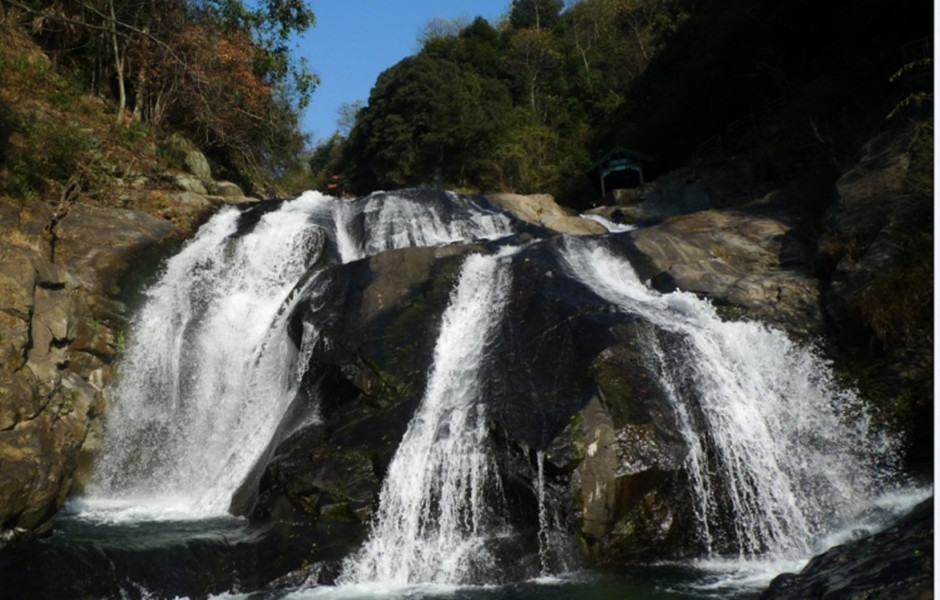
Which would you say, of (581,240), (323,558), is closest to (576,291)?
(581,240)

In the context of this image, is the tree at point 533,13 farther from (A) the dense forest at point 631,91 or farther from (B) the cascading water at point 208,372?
(B) the cascading water at point 208,372

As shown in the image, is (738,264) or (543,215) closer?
(738,264)

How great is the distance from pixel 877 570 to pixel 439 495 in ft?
17.3

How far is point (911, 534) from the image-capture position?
6.57 metres

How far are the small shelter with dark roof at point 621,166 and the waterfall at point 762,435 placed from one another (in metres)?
18.4

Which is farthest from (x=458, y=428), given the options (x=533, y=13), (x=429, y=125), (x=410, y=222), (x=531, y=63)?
(x=533, y=13)

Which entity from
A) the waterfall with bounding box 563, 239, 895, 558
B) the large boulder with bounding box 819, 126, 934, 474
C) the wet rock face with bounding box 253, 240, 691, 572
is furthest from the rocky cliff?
the large boulder with bounding box 819, 126, 934, 474

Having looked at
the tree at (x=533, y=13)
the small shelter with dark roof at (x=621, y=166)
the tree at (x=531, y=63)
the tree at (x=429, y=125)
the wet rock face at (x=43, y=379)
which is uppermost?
the tree at (x=533, y=13)

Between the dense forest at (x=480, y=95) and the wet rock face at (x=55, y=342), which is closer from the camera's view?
the wet rock face at (x=55, y=342)

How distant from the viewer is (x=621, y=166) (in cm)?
3100

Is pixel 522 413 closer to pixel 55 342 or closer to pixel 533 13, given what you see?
pixel 55 342

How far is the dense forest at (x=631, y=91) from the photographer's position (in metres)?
20.9

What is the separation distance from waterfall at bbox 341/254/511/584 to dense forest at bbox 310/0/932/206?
9.09 metres

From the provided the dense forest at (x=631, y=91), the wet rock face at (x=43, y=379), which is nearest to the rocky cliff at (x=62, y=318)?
the wet rock face at (x=43, y=379)
